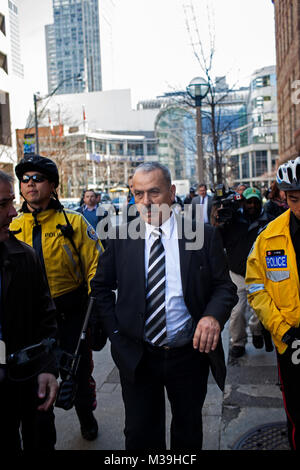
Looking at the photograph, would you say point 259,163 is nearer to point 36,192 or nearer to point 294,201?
point 36,192

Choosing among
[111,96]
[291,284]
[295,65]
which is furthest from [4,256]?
[111,96]

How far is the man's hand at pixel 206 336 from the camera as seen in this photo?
236 cm

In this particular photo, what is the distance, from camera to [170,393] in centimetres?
268

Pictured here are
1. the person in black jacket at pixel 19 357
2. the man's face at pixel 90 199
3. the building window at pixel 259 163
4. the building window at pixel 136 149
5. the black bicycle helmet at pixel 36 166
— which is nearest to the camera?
the person in black jacket at pixel 19 357

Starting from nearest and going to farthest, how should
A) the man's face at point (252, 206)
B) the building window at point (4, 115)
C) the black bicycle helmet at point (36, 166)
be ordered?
the black bicycle helmet at point (36, 166) < the man's face at point (252, 206) < the building window at point (4, 115)

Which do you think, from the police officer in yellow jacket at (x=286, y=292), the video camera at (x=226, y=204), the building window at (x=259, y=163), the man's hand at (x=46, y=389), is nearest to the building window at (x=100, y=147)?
the building window at (x=259, y=163)

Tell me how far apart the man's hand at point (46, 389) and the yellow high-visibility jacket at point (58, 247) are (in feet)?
3.90

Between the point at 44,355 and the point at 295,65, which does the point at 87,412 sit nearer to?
the point at 44,355

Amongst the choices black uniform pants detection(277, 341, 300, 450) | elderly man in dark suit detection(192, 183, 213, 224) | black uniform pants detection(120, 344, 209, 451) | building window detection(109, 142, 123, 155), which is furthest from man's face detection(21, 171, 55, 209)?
building window detection(109, 142, 123, 155)

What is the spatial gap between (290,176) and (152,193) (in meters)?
0.83

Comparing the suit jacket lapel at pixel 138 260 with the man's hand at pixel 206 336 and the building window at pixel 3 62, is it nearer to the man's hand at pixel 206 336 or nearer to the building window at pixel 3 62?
the man's hand at pixel 206 336

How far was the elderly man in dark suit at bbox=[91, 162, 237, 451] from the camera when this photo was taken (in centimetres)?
259

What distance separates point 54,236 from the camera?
341 centimetres

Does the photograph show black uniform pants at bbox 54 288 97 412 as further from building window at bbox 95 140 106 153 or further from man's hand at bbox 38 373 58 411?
building window at bbox 95 140 106 153
